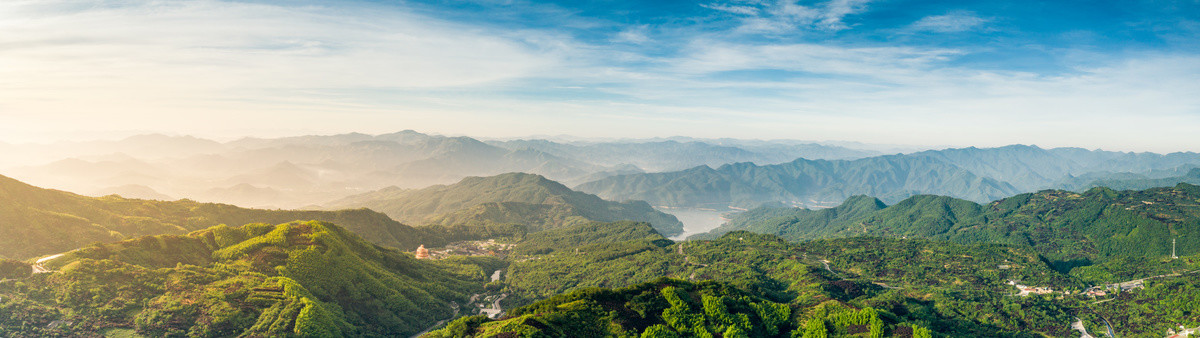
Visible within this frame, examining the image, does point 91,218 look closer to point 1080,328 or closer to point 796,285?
point 796,285

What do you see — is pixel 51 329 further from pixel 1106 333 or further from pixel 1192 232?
pixel 1192 232

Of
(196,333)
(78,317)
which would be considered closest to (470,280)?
(196,333)

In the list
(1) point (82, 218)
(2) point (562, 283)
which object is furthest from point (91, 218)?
(2) point (562, 283)

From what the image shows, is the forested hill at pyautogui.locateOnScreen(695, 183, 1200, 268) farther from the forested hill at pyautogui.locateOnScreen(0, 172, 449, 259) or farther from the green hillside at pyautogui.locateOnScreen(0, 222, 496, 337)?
the forested hill at pyautogui.locateOnScreen(0, 172, 449, 259)

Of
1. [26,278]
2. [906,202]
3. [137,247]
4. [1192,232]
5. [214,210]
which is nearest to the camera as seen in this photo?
[26,278]

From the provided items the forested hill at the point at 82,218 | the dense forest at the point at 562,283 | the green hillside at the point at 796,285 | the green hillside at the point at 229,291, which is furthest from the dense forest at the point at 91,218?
the green hillside at the point at 796,285

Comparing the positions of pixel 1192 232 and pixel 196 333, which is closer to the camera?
pixel 196 333
